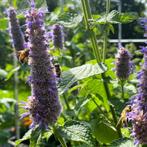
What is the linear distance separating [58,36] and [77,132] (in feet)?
6.25

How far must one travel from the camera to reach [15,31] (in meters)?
3.49

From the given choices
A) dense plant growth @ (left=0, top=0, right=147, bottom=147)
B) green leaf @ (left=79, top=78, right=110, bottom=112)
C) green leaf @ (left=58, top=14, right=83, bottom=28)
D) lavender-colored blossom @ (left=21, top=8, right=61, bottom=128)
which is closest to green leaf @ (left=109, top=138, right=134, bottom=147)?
dense plant growth @ (left=0, top=0, right=147, bottom=147)

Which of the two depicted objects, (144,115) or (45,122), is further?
(45,122)

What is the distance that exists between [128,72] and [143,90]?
3.68 feet

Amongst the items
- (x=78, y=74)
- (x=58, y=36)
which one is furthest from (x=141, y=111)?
(x=58, y=36)

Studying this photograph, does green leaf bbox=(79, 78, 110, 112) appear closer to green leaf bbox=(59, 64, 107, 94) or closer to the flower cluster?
green leaf bbox=(59, 64, 107, 94)

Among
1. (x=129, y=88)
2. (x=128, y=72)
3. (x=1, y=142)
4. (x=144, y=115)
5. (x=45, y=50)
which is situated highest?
(x=45, y=50)

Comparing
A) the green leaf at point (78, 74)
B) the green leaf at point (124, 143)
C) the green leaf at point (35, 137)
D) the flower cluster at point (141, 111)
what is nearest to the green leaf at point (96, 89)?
the green leaf at point (78, 74)

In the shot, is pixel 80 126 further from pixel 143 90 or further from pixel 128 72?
pixel 128 72

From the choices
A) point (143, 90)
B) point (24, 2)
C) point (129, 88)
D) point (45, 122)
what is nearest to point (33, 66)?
point (45, 122)

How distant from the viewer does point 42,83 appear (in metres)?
2.02

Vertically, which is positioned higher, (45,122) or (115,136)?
(45,122)

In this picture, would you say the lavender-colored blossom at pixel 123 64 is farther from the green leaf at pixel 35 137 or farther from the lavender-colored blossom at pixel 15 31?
the lavender-colored blossom at pixel 15 31

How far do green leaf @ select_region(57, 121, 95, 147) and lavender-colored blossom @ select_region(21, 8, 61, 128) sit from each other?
0.09 m
